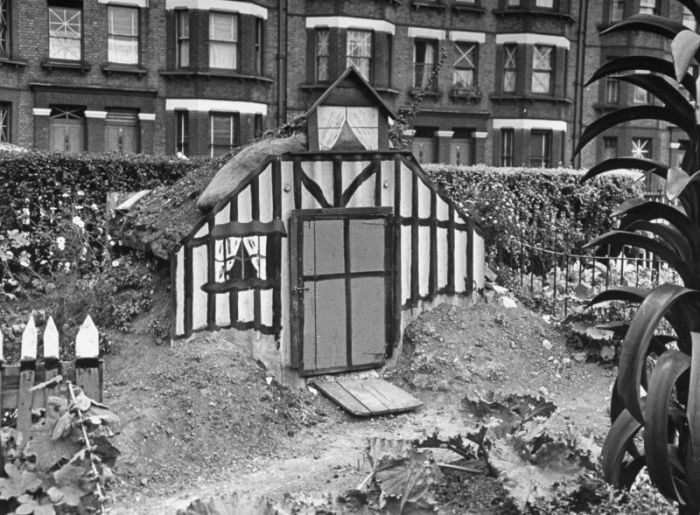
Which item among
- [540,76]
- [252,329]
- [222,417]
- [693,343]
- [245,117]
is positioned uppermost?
[540,76]

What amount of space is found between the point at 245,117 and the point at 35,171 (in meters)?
14.2

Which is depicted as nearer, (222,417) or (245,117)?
(222,417)

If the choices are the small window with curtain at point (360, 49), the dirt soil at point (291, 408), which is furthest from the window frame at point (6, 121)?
the dirt soil at point (291, 408)

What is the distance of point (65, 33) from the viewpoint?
26.2 meters

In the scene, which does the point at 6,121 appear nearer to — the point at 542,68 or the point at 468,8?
the point at 468,8

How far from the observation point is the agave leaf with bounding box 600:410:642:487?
482 cm

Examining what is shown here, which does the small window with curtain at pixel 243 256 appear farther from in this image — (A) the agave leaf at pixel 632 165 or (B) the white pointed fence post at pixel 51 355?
(A) the agave leaf at pixel 632 165

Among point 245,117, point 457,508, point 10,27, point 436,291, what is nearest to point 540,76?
point 245,117

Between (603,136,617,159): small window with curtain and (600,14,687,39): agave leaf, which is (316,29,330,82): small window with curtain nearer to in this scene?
(603,136,617,159): small window with curtain

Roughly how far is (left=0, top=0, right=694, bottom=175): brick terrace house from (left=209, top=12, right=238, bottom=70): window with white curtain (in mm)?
48

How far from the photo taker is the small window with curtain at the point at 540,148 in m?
32.0

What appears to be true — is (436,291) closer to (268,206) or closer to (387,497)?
(268,206)

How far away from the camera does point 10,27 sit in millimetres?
25500

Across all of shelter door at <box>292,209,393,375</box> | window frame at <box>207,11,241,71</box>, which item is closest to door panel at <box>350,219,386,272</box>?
shelter door at <box>292,209,393,375</box>
